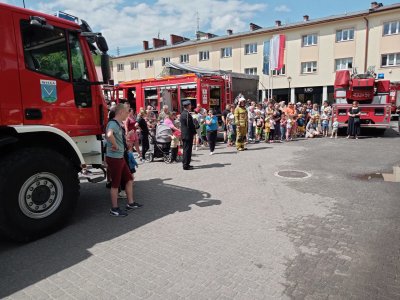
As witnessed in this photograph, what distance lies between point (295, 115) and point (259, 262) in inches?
478

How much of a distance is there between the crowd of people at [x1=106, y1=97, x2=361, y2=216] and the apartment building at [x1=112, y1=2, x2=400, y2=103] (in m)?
14.6

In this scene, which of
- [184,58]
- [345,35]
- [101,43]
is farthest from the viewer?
[184,58]

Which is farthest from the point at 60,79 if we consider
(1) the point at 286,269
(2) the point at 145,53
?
(2) the point at 145,53

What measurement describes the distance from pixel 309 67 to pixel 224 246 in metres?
32.7

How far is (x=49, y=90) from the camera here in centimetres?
446

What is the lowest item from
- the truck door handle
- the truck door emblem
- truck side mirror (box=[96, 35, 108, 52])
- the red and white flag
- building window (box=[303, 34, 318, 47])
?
the truck door handle

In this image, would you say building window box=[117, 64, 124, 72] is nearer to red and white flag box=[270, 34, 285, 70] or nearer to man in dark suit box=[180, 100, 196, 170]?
red and white flag box=[270, 34, 285, 70]

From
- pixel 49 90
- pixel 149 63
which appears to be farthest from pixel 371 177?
pixel 149 63

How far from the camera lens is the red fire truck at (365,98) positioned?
1424 centimetres

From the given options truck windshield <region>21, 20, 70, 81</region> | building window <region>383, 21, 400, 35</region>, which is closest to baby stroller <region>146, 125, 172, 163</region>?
truck windshield <region>21, 20, 70, 81</region>

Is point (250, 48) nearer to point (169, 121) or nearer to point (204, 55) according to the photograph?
point (204, 55)

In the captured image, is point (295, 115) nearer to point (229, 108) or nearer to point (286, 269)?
point (229, 108)

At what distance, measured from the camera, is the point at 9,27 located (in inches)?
159

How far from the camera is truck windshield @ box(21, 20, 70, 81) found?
4238 millimetres
